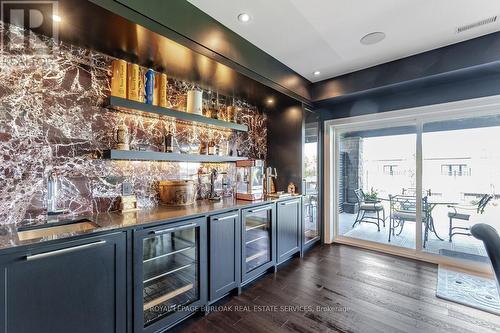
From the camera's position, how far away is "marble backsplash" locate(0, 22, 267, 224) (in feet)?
5.26

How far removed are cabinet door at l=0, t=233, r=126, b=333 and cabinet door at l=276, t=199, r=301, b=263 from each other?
1.87m

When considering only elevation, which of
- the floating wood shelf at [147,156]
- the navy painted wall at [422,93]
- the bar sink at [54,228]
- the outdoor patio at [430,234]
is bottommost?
the outdoor patio at [430,234]

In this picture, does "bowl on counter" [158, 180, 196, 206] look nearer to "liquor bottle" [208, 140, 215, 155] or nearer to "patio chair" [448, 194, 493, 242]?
"liquor bottle" [208, 140, 215, 155]

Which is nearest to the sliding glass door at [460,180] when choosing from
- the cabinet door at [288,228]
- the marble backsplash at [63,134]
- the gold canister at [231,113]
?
the cabinet door at [288,228]

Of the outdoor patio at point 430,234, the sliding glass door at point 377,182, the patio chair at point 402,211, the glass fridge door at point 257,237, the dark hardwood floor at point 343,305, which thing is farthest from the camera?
the sliding glass door at point 377,182

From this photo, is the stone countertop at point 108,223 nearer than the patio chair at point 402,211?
Yes

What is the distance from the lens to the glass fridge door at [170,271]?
1767mm

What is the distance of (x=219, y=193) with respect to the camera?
10.1 ft

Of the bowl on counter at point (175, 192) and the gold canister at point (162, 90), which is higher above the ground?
the gold canister at point (162, 90)

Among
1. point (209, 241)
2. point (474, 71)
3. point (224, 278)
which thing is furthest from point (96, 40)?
point (474, 71)

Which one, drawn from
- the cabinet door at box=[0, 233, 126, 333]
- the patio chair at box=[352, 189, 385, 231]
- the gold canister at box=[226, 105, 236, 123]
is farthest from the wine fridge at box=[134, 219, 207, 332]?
the patio chair at box=[352, 189, 385, 231]

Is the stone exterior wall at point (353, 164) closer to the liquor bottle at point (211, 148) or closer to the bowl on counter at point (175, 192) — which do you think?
the liquor bottle at point (211, 148)

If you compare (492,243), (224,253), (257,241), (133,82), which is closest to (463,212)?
(492,243)

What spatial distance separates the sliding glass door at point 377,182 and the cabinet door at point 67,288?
354cm
